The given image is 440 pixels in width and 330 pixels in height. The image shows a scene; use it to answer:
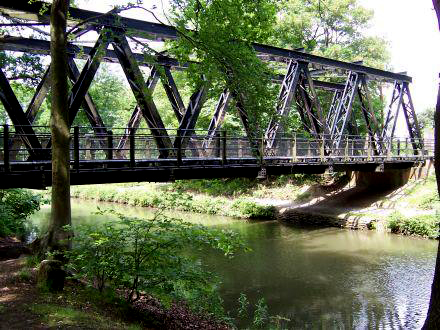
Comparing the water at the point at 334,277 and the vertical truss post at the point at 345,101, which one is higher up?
the vertical truss post at the point at 345,101

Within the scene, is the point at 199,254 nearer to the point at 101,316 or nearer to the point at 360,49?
the point at 101,316

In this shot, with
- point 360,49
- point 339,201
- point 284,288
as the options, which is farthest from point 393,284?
point 360,49

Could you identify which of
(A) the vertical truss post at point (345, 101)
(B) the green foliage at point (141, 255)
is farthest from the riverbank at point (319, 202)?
(B) the green foliage at point (141, 255)

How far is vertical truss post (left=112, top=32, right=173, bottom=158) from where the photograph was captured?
34.8ft

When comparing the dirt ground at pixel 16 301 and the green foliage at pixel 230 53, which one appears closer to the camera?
the dirt ground at pixel 16 301

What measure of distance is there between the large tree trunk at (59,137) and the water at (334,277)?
4612 mm

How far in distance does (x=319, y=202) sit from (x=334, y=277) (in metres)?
12.5

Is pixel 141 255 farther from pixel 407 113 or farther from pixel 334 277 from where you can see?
pixel 407 113

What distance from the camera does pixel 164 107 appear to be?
124ft

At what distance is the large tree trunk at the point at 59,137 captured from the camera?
24.0 feet

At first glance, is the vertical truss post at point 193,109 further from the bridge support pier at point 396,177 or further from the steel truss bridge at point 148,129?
the bridge support pier at point 396,177

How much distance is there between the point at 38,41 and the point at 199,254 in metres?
8.96

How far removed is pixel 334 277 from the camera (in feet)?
42.4

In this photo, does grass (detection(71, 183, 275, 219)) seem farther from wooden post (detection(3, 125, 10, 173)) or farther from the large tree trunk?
the large tree trunk
